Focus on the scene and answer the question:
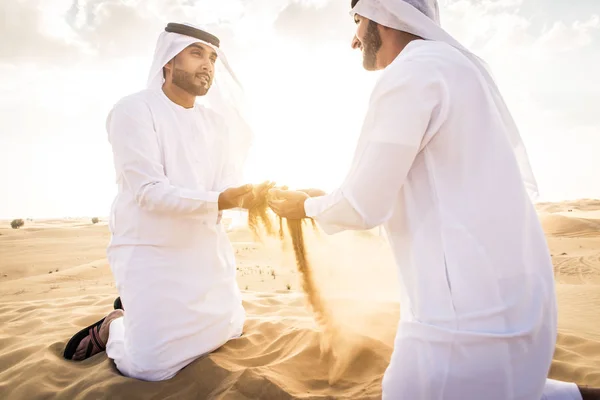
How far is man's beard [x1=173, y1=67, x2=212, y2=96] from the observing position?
3838mm

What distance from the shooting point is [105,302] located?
624 cm

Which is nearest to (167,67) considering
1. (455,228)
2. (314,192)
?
(314,192)

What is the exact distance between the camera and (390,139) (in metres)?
1.70

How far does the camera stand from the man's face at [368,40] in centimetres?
219

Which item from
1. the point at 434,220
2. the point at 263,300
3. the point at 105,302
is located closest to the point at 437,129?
the point at 434,220

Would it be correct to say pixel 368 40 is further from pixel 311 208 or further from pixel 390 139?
pixel 311 208

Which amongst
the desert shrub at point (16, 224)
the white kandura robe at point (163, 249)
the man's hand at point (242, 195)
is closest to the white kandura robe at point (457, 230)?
the man's hand at point (242, 195)

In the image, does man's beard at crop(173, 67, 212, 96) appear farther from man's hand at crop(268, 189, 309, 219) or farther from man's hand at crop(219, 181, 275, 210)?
man's hand at crop(268, 189, 309, 219)

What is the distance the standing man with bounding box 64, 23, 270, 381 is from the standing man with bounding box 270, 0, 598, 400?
5.56 ft

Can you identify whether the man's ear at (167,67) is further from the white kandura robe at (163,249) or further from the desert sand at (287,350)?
the desert sand at (287,350)

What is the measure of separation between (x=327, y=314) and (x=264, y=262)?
931 cm

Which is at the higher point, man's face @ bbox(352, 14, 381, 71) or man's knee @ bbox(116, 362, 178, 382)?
man's face @ bbox(352, 14, 381, 71)

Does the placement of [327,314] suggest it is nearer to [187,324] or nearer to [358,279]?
[358,279]

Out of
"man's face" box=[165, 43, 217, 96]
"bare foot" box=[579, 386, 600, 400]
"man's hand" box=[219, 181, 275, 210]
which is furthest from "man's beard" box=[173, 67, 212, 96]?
"bare foot" box=[579, 386, 600, 400]
